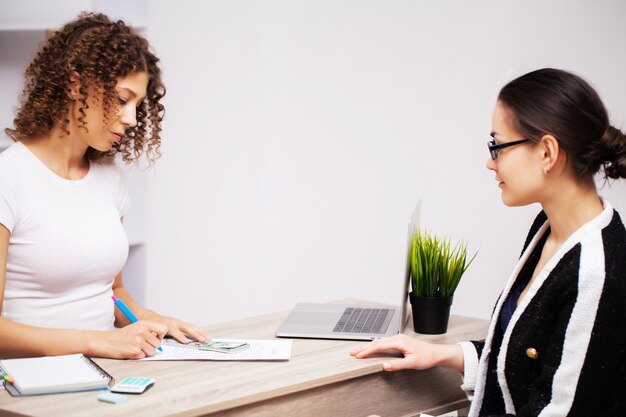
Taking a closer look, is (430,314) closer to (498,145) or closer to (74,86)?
(498,145)

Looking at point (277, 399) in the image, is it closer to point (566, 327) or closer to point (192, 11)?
point (566, 327)

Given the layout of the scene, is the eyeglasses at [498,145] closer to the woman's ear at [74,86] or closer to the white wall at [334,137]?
the woman's ear at [74,86]

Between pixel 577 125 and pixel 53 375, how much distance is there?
118cm

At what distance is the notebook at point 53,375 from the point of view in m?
1.47

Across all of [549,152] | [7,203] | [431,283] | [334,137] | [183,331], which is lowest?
[183,331]

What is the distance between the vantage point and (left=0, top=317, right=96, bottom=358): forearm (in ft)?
5.61

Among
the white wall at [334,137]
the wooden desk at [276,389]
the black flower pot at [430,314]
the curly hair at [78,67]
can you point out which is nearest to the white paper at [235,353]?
the wooden desk at [276,389]

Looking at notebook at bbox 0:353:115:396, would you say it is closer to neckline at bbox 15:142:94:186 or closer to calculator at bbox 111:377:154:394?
calculator at bbox 111:377:154:394

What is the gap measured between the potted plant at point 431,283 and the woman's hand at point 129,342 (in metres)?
0.69

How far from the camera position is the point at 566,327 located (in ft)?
4.79

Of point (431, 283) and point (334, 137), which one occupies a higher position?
point (334, 137)

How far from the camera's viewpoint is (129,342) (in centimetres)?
172

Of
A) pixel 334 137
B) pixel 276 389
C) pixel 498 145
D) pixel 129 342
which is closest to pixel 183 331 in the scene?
pixel 129 342

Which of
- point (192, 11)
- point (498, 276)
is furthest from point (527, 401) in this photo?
point (192, 11)
